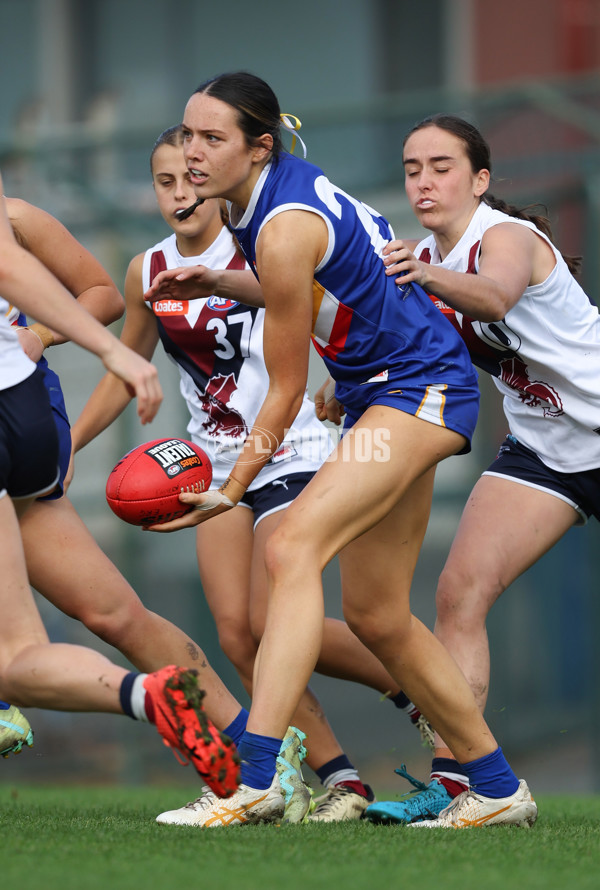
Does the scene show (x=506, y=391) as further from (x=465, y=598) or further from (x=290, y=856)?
(x=290, y=856)

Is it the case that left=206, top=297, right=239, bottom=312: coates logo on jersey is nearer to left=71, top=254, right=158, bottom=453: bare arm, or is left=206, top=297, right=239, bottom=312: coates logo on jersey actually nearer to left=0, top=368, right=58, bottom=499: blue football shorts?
left=71, top=254, right=158, bottom=453: bare arm

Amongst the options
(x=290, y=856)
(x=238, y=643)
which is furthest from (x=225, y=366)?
(x=290, y=856)

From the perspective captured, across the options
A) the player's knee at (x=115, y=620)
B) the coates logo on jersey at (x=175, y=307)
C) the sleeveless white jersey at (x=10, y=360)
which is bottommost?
the player's knee at (x=115, y=620)

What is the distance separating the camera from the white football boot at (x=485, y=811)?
386 centimetres

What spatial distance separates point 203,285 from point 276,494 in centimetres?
95

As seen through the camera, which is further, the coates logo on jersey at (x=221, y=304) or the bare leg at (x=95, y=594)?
the coates logo on jersey at (x=221, y=304)

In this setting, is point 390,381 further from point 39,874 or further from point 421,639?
point 39,874

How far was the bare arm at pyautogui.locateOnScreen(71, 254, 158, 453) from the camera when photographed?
15.2 ft

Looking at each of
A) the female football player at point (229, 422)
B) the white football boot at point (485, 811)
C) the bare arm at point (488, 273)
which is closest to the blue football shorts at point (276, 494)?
the female football player at point (229, 422)

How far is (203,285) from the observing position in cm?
409

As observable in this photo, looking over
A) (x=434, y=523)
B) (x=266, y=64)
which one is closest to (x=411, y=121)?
(x=434, y=523)

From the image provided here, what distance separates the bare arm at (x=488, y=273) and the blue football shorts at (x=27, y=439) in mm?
1102

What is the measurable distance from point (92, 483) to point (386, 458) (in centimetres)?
482

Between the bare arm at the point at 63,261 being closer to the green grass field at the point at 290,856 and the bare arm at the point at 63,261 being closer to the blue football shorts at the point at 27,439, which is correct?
the blue football shorts at the point at 27,439
